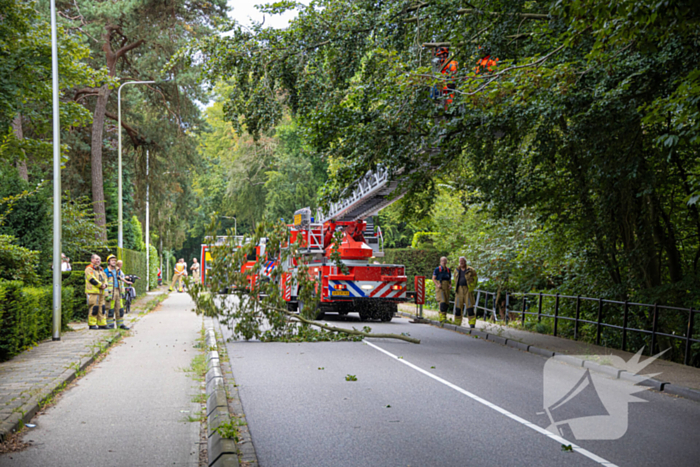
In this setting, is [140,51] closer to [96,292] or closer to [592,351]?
[96,292]

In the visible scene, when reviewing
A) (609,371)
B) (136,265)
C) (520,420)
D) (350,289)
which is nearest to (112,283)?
(350,289)

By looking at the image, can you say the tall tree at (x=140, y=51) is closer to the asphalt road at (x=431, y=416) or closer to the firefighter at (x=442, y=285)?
the firefighter at (x=442, y=285)

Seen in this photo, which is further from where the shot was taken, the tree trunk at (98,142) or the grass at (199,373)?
the tree trunk at (98,142)

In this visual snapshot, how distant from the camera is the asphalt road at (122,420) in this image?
19.2 ft

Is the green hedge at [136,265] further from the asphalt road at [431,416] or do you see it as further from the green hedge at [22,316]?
the asphalt road at [431,416]

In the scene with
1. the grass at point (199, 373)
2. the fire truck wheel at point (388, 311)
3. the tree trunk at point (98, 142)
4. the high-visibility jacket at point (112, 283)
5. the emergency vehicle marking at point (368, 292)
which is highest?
the tree trunk at point (98, 142)

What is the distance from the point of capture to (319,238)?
21.9m

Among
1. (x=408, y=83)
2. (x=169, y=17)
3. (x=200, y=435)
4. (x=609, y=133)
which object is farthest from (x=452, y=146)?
(x=169, y=17)

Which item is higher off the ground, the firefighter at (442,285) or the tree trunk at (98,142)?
the tree trunk at (98,142)

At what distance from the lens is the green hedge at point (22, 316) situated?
35.8 feet

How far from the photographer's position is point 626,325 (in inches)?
507

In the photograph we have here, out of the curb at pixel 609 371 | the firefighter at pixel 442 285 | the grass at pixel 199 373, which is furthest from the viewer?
the firefighter at pixel 442 285

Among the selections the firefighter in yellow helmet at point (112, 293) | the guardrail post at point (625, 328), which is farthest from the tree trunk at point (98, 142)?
the guardrail post at point (625, 328)

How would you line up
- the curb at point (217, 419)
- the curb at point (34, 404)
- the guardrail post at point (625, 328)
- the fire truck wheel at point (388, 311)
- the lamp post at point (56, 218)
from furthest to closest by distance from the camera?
the fire truck wheel at point (388, 311) < the lamp post at point (56, 218) < the guardrail post at point (625, 328) < the curb at point (34, 404) < the curb at point (217, 419)
